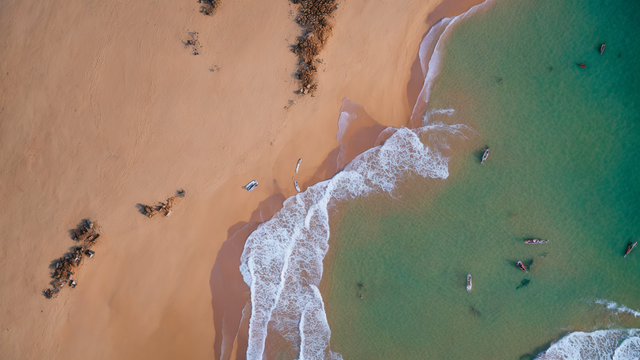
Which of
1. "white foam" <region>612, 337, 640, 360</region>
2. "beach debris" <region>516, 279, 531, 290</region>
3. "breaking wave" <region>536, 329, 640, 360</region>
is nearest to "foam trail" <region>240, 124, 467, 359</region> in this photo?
"beach debris" <region>516, 279, 531, 290</region>

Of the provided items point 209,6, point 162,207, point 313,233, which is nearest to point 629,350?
point 313,233

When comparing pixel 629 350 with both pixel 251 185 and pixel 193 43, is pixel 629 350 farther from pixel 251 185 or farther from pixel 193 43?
pixel 193 43

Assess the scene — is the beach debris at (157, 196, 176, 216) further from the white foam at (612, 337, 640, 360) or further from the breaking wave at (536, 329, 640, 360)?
the white foam at (612, 337, 640, 360)

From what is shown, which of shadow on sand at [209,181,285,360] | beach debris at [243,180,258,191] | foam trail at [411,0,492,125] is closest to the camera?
shadow on sand at [209,181,285,360]

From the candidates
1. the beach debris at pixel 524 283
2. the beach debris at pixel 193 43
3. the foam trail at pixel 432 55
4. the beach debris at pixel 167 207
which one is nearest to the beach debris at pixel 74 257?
the beach debris at pixel 167 207

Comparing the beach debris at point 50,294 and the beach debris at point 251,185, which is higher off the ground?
the beach debris at point 251,185

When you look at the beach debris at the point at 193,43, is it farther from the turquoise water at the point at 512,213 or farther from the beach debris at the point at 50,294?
the beach debris at the point at 50,294
